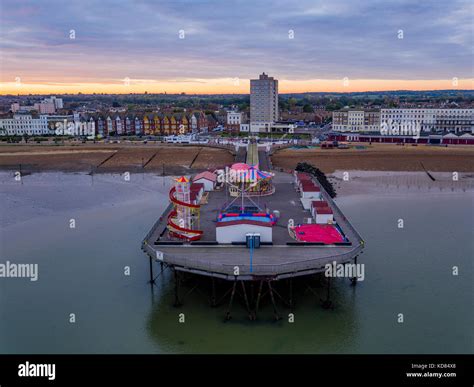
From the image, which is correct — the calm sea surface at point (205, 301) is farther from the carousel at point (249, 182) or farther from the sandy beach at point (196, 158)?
the sandy beach at point (196, 158)

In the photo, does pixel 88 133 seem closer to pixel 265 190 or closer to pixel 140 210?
pixel 140 210

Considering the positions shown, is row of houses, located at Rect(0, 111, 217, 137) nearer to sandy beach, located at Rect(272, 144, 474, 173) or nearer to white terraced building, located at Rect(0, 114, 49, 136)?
white terraced building, located at Rect(0, 114, 49, 136)

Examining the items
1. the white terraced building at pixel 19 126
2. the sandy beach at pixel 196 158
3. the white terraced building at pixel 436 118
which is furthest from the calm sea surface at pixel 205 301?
the white terraced building at pixel 19 126

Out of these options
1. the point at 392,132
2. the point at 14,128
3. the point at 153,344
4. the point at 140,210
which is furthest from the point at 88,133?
the point at 153,344

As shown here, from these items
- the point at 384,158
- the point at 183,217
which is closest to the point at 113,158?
the point at 384,158

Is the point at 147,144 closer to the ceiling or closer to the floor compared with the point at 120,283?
closer to the ceiling

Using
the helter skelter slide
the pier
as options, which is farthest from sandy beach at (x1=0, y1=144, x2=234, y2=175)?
the pier
